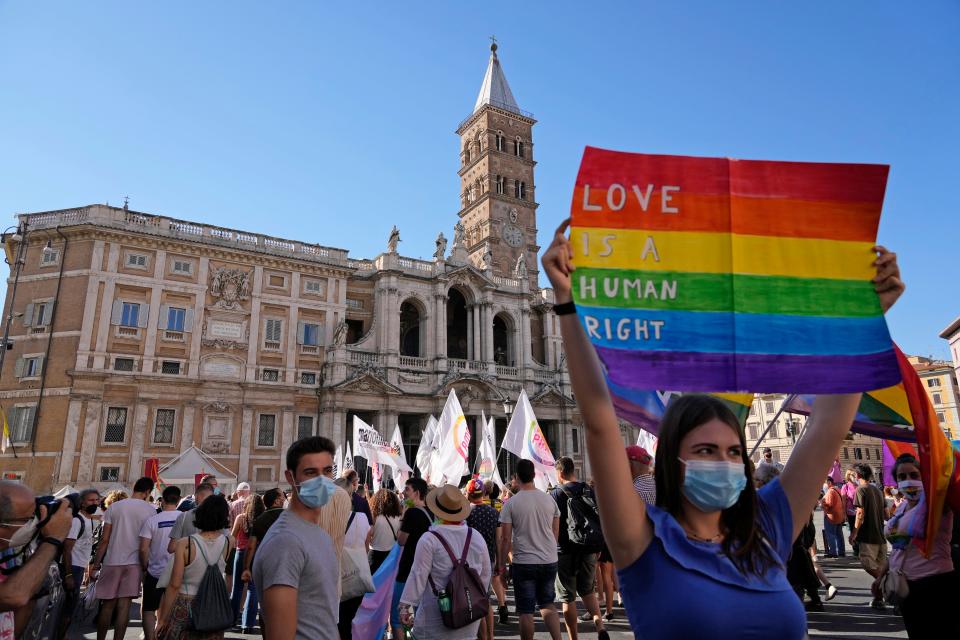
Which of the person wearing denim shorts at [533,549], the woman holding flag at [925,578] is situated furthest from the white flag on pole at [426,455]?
the woman holding flag at [925,578]

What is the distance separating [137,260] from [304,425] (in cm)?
1214

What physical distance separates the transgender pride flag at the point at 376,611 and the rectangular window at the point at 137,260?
3039cm

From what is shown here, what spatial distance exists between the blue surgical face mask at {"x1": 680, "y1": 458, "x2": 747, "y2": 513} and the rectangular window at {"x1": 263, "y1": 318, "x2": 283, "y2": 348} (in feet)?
110

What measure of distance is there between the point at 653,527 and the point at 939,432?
292cm

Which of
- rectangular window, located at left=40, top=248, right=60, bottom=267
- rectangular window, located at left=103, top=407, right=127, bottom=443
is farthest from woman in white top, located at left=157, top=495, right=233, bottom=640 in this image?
rectangular window, located at left=40, top=248, right=60, bottom=267

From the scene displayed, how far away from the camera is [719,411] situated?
2.15 meters

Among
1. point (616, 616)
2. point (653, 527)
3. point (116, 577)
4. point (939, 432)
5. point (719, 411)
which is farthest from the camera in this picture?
point (616, 616)

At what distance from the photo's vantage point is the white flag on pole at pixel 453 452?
16.4 metres

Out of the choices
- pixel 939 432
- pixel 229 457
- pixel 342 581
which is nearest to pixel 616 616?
pixel 342 581

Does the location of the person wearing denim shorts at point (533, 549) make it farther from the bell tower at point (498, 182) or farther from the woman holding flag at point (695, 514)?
the bell tower at point (498, 182)

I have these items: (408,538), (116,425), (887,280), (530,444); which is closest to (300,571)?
(887,280)

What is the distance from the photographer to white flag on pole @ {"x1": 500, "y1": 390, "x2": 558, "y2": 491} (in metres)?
14.7

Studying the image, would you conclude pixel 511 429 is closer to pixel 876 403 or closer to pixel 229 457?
pixel 876 403

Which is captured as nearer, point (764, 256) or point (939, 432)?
point (764, 256)
